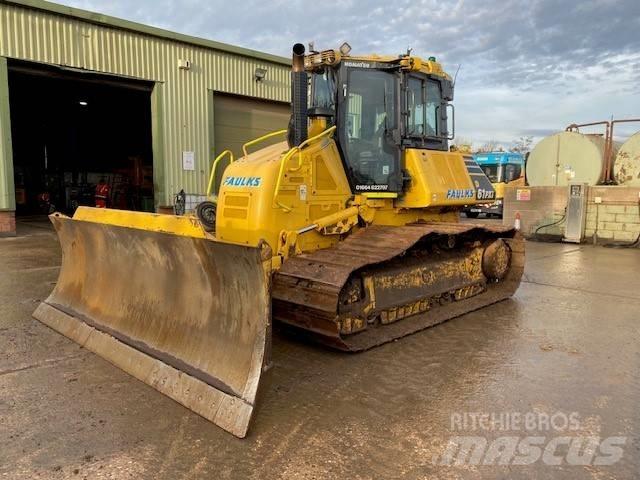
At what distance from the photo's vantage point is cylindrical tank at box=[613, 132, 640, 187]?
12875 millimetres

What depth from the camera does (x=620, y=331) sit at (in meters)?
5.45

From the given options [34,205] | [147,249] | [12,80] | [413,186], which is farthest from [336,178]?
[34,205]

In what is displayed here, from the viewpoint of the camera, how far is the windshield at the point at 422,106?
5941mm

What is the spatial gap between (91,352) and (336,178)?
291 cm

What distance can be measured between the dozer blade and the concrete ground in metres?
0.14

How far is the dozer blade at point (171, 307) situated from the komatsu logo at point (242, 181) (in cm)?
58

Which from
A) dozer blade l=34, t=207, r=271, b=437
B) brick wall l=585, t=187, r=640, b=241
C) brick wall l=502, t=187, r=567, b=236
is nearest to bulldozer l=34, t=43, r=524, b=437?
dozer blade l=34, t=207, r=271, b=437

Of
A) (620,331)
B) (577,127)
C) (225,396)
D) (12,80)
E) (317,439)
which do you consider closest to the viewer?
(317,439)

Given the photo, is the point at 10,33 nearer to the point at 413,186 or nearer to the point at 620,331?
the point at 413,186

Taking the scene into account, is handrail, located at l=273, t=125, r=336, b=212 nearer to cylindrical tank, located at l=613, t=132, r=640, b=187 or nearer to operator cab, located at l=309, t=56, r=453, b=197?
operator cab, located at l=309, t=56, r=453, b=197

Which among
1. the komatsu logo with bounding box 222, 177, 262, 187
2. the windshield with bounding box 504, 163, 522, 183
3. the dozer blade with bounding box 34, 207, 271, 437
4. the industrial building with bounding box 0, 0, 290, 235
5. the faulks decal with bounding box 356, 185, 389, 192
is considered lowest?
the dozer blade with bounding box 34, 207, 271, 437

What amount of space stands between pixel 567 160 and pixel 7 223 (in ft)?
48.0

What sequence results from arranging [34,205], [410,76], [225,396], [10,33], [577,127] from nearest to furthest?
1. [225,396]
2. [410,76]
3. [10,33]
4. [577,127]
5. [34,205]

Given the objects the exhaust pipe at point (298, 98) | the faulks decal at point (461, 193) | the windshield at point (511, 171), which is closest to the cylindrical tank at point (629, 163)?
the windshield at point (511, 171)
